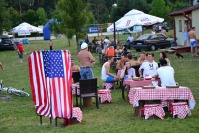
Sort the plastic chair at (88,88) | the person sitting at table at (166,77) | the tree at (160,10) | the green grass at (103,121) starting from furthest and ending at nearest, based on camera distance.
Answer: the tree at (160,10) → the plastic chair at (88,88) → the person sitting at table at (166,77) → the green grass at (103,121)

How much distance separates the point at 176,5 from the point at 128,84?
6337 centimetres

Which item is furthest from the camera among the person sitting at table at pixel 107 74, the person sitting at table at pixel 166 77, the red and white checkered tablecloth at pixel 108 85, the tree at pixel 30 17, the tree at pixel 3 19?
the tree at pixel 30 17

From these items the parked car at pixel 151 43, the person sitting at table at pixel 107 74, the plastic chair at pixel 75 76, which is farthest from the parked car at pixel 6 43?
the plastic chair at pixel 75 76

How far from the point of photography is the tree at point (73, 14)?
3500 centimetres

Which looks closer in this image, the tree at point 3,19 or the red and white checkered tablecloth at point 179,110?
the red and white checkered tablecloth at point 179,110

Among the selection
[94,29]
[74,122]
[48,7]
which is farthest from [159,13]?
[74,122]

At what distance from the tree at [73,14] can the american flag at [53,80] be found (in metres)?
25.6

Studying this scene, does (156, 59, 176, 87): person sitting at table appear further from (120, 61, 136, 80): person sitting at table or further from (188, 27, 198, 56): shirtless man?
(188, 27, 198, 56): shirtless man

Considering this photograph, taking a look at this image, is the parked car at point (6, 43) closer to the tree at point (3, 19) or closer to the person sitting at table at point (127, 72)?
the tree at point (3, 19)

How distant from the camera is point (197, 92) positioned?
45.4 ft

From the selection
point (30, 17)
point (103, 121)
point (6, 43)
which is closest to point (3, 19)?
point (6, 43)

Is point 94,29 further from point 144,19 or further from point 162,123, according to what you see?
point 162,123

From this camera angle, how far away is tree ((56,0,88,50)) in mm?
35000

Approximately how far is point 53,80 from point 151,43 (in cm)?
2415
